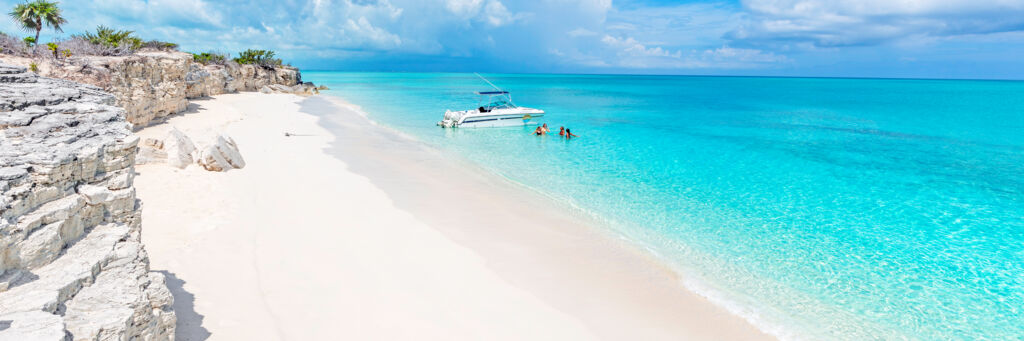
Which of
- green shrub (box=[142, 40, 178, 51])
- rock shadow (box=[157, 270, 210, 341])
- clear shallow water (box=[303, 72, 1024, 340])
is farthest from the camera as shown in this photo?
green shrub (box=[142, 40, 178, 51])

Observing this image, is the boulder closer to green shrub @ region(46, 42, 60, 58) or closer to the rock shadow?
the rock shadow

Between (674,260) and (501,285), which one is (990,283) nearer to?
(674,260)

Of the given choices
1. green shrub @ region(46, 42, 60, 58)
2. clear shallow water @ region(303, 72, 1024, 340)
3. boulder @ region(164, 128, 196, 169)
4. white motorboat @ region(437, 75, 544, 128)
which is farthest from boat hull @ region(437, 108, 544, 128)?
green shrub @ region(46, 42, 60, 58)

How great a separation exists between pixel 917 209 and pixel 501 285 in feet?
45.0

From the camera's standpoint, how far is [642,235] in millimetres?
11516

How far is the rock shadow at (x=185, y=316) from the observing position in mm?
5785

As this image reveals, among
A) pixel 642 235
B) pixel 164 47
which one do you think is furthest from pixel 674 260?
pixel 164 47

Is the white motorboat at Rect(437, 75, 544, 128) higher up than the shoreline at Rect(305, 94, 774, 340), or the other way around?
the white motorboat at Rect(437, 75, 544, 128)

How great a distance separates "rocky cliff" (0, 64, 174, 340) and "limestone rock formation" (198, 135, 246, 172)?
7344mm

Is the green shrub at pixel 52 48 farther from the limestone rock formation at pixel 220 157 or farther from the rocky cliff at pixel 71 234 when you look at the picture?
the rocky cliff at pixel 71 234

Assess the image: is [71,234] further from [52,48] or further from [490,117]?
[490,117]

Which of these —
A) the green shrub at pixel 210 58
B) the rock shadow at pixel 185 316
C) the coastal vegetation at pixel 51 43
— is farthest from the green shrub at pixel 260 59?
the rock shadow at pixel 185 316

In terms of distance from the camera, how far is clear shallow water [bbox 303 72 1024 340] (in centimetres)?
843

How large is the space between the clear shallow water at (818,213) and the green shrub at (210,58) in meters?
23.9
